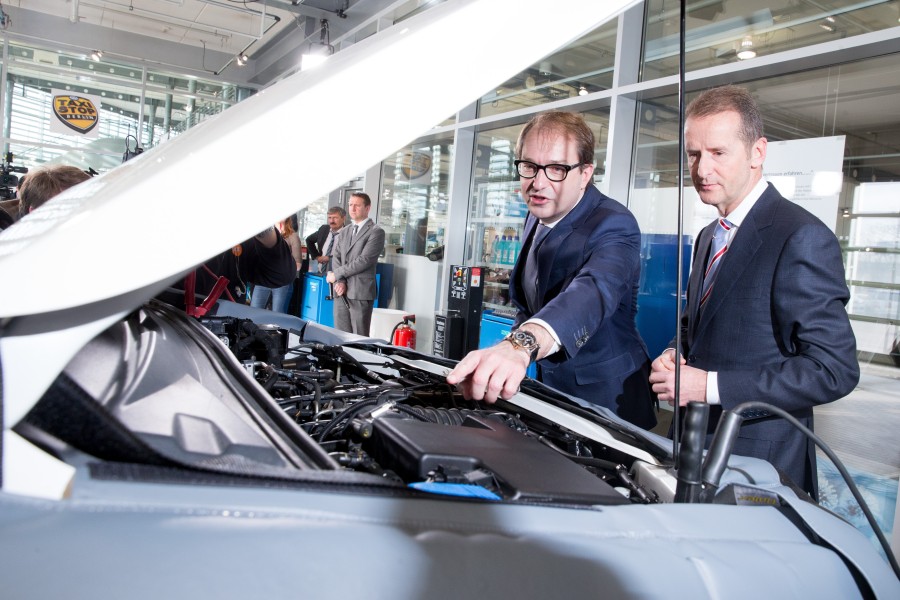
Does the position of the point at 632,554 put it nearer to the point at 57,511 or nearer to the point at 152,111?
the point at 57,511

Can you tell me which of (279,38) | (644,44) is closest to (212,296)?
(644,44)

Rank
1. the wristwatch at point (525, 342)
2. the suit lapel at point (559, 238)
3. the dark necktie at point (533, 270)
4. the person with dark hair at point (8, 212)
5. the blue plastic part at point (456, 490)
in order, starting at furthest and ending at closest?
the person with dark hair at point (8, 212), the dark necktie at point (533, 270), the suit lapel at point (559, 238), the wristwatch at point (525, 342), the blue plastic part at point (456, 490)

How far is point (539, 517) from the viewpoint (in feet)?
2.89

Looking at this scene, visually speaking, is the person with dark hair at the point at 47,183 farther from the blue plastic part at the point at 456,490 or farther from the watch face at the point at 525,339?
the blue plastic part at the point at 456,490

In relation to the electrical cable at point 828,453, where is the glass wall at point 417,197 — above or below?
above

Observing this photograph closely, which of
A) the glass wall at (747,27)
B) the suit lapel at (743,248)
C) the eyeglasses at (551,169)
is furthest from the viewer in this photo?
the glass wall at (747,27)

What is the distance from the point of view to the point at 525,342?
5.18 ft

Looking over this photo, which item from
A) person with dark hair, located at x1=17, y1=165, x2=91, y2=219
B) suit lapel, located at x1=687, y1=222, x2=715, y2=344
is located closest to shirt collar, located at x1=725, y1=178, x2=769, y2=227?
suit lapel, located at x1=687, y1=222, x2=715, y2=344

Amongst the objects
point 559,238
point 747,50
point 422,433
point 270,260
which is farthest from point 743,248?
point 747,50

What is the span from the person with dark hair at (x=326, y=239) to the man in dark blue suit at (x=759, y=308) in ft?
22.9

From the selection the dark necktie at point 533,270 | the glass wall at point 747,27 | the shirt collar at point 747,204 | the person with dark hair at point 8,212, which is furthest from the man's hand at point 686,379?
the glass wall at point 747,27

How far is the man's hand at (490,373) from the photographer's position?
133 centimetres

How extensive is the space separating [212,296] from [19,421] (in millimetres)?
1887

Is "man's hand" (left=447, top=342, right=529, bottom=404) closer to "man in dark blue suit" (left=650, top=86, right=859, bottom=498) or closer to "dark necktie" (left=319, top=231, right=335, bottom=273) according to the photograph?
"man in dark blue suit" (left=650, top=86, right=859, bottom=498)
